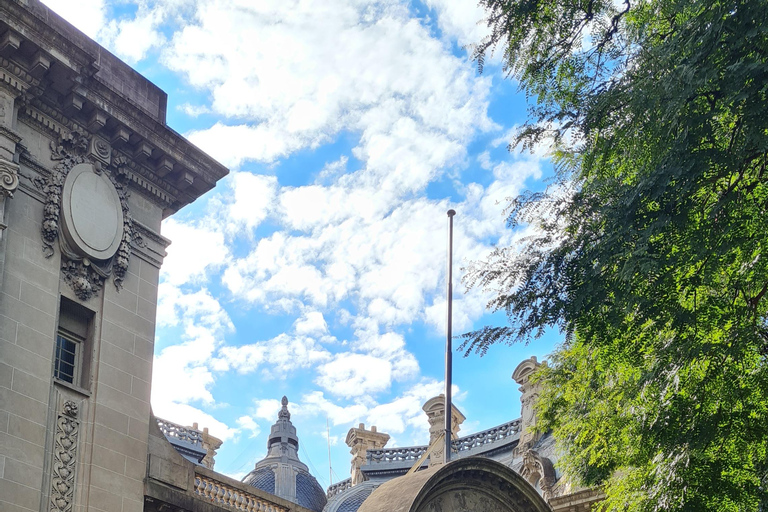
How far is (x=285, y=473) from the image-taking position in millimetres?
48875

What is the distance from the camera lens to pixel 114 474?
59.0 ft

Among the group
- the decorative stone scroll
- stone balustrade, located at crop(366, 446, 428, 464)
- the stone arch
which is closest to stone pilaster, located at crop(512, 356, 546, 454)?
stone balustrade, located at crop(366, 446, 428, 464)

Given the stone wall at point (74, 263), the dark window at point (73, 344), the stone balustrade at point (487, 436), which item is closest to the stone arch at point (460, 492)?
the stone wall at point (74, 263)

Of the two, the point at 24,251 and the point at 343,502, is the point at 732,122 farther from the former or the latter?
the point at 343,502

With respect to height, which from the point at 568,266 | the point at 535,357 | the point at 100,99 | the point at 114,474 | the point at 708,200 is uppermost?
the point at 535,357

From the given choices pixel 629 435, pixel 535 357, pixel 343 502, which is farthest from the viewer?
pixel 343 502

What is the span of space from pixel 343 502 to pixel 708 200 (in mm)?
37411

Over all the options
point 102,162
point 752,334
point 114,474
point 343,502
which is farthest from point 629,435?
point 343,502

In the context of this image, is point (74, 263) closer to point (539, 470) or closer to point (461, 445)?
point (539, 470)

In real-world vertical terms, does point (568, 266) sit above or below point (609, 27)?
below

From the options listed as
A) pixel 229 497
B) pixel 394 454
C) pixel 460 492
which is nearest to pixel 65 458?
pixel 229 497

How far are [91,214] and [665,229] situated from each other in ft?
32.9

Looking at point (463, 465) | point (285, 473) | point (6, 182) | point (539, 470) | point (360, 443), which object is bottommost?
point (463, 465)

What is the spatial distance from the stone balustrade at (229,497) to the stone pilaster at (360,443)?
34.4 m
